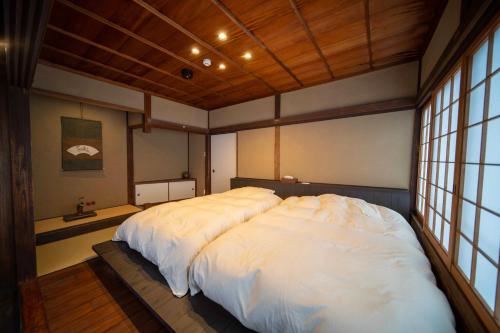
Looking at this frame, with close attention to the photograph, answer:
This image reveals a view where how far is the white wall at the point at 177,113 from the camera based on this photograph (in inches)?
144

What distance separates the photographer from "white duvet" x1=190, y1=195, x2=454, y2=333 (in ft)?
2.57

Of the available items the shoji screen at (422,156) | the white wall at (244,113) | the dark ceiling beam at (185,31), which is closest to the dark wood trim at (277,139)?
the white wall at (244,113)

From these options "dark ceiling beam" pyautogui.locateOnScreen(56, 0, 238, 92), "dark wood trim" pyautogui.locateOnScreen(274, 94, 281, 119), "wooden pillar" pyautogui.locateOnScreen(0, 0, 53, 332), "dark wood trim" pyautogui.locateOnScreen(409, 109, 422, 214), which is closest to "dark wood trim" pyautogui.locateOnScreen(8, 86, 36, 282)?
"wooden pillar" pyautogui.locateOnScreen(0, 0, 53, 332)

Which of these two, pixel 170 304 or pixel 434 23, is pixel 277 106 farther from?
pixel 170 304

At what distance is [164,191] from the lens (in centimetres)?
452

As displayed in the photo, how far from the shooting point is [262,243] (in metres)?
1.34

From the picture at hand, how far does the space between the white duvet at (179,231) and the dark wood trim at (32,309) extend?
0.72m

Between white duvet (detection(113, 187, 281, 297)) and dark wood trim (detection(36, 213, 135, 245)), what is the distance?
132cm

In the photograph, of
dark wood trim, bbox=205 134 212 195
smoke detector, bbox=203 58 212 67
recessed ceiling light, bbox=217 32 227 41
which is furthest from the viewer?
dark wood trim, bbox=205 134 212 195

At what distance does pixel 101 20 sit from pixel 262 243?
8.19ft

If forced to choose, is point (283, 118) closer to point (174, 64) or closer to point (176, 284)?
point (174, 64)

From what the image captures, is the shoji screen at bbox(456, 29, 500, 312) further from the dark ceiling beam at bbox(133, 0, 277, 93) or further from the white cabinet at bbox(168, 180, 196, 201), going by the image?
the white cabinet at bbox(168, 180, 196, 201)

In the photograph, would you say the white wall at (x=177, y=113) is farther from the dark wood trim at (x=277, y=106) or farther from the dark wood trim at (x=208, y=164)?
the dark wood trim at (x=277, y=106)

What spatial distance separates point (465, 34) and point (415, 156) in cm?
175
